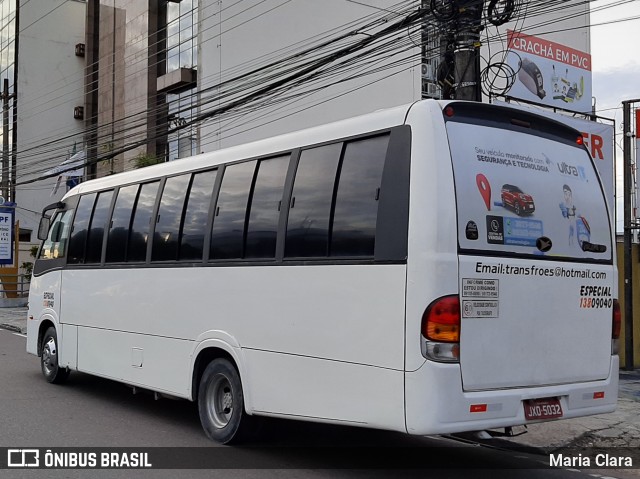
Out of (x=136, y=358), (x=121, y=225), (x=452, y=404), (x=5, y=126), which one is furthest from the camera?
(x=5, y=126)

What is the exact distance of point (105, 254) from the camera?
9.42 meters

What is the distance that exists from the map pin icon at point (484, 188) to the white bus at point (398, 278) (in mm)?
12

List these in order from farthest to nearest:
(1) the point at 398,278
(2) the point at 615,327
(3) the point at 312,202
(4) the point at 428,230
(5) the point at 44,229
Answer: (5) the point at 44,229 < (2) the point at 615,327 < (3) the point at 312,202 < (1) the point at 398,278 < (4) the point at 428,230

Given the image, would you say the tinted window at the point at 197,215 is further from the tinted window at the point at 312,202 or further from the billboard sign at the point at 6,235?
the billboard sign at the point at 6,235

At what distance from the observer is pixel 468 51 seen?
33.4ft

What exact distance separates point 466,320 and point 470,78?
5.65 m

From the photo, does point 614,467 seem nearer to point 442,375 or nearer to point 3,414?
point 442,375

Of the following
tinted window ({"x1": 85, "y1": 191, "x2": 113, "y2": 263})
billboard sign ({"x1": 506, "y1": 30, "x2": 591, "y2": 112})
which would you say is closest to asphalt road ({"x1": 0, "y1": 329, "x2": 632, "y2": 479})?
tinted window ({"x1": 85, "y1": 191, "x2": 113, "y2": 263})

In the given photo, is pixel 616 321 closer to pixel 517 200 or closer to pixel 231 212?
pixel 517 200

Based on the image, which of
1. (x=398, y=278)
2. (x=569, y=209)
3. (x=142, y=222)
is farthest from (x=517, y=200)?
(x=142, y=222)

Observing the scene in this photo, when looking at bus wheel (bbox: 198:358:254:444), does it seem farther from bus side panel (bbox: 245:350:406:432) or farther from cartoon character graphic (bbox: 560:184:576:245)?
cartoon character graphic (bbox: 560:184:576:245)

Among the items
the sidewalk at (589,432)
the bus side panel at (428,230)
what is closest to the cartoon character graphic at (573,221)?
the bus side panel at (428,230)

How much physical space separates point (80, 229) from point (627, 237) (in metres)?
8.98

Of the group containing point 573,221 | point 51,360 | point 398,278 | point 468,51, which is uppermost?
point 468,51
